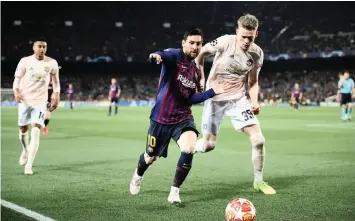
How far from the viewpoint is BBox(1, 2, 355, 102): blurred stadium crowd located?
186 feet

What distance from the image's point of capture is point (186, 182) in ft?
24.8

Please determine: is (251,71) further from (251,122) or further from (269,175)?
(269,175)

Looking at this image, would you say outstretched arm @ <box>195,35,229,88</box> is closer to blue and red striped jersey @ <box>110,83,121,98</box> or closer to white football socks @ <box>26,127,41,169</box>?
white football socks @ <box>26,127,41,169</box>

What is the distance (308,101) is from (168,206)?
143 feet

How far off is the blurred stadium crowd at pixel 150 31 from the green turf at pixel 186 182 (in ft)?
142

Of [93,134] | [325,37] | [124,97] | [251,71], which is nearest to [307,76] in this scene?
[325,37]

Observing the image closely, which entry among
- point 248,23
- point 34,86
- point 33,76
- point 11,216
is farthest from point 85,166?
point 248,23

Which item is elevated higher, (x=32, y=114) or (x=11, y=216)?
(x=32, y=114)

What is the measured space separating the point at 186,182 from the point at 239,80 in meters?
1.69

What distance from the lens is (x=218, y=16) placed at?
58.9 meters

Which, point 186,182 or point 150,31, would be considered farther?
point 150,31

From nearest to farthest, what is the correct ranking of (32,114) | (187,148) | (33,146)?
(187,148)
(33,146)
(32,114)

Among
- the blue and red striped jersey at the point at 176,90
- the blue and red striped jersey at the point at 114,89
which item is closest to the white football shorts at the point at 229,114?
the blue and red striped jersey at the point at 176,90

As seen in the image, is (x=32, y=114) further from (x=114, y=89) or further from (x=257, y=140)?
(x=114, y=89)
